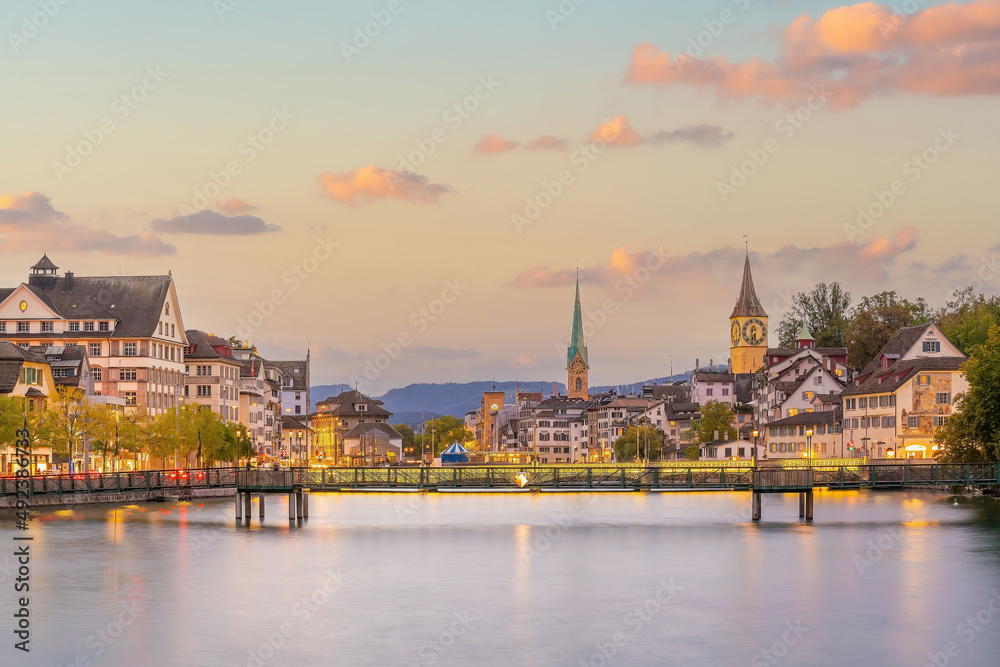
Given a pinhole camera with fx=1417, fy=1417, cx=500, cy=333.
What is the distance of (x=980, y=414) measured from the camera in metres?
95.2

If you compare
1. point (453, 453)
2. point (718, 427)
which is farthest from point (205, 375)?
point (718, 427)

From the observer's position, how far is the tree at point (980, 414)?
94562 mm

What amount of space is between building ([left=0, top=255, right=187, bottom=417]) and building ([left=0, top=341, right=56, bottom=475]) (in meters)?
26.6

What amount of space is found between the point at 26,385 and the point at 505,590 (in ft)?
214

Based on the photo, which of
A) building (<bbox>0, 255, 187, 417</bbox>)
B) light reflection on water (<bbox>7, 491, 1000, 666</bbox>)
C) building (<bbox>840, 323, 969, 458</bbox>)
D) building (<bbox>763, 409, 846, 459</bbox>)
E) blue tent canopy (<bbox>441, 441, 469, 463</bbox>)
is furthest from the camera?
blue tent canopy (<bbox>441, 441, 469, 463</bbox>)

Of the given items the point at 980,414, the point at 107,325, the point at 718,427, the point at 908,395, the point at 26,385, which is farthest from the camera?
the point at 718,427

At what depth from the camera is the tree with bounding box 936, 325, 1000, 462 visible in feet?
310

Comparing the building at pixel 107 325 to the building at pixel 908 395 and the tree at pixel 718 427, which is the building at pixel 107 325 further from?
the tree at pixel 718 427

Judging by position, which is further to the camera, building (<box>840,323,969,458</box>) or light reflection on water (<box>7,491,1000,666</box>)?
building (<box>840,323,969,458</box>)

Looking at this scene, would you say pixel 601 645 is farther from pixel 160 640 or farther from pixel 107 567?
pixel 107 567

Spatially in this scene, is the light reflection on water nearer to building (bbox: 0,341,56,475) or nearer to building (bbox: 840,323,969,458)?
building (bbox: 0,341,56,475)

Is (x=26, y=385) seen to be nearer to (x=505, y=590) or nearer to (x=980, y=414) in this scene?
(x=505, y=590)

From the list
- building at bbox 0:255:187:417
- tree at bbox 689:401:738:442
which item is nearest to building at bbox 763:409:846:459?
tree at bbox 689:401:738:442

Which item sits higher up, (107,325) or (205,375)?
(107,325)
